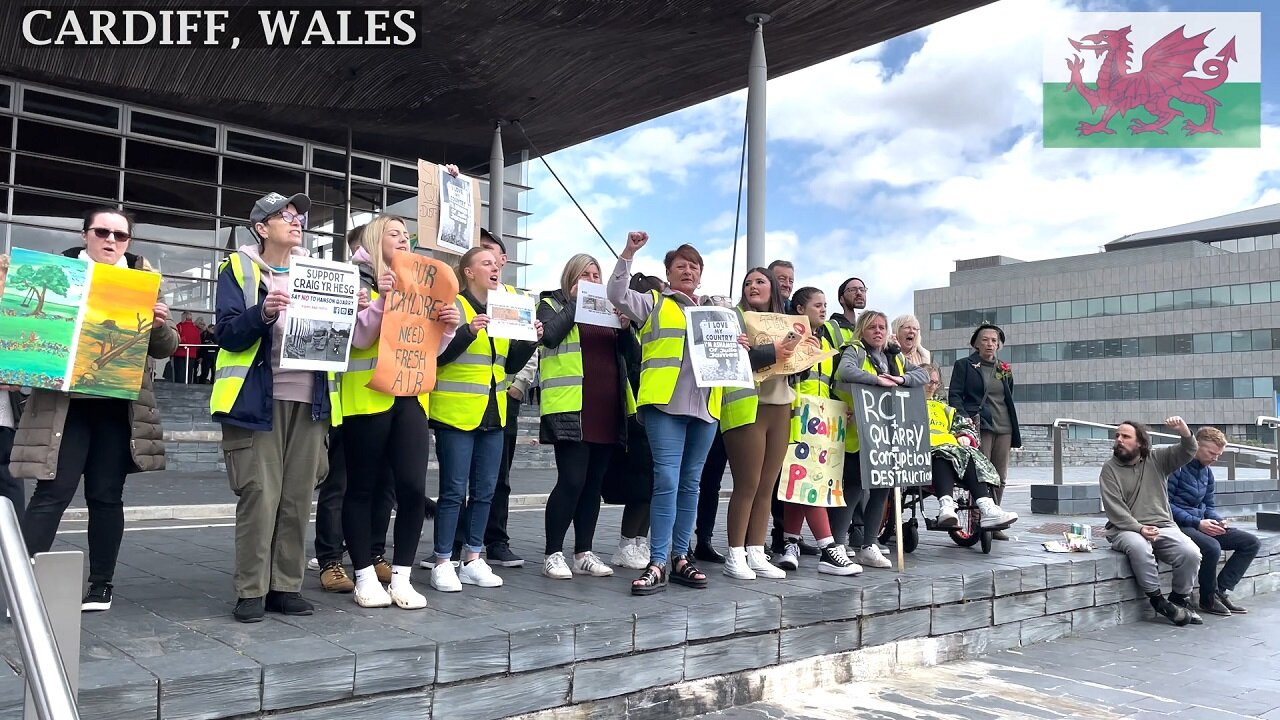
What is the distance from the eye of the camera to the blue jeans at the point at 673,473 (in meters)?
5.30

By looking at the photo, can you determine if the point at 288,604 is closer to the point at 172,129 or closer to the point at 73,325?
the point at 73,325

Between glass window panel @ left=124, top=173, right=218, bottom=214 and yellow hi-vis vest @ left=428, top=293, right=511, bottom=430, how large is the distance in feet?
67.5

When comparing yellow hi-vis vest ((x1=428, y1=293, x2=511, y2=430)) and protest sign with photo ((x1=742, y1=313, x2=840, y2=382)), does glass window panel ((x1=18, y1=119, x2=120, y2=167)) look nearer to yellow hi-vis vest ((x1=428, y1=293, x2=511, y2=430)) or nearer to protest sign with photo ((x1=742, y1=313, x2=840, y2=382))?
yellow hi-vis vest ((x1=428, y1=293, x2=511, y2=430))

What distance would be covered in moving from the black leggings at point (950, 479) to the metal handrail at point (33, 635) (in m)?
6.47

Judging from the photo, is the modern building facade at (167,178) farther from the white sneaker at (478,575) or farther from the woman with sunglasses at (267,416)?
the woman with sunglasses at (267,416)

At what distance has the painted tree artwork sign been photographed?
400cm

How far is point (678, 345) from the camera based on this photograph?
546cm

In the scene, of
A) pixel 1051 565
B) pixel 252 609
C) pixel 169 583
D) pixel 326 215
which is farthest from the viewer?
pixel 326 215

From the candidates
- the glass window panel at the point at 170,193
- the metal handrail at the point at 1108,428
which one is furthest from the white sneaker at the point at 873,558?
the glass window panel at the point at 170,193

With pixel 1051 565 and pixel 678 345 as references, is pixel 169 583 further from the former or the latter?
pixel 1051 565

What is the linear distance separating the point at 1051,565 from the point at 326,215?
22339mm

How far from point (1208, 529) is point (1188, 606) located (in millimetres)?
724

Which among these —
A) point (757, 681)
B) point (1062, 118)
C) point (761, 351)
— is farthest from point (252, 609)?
point (1062, 118)

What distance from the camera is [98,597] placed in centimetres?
423
